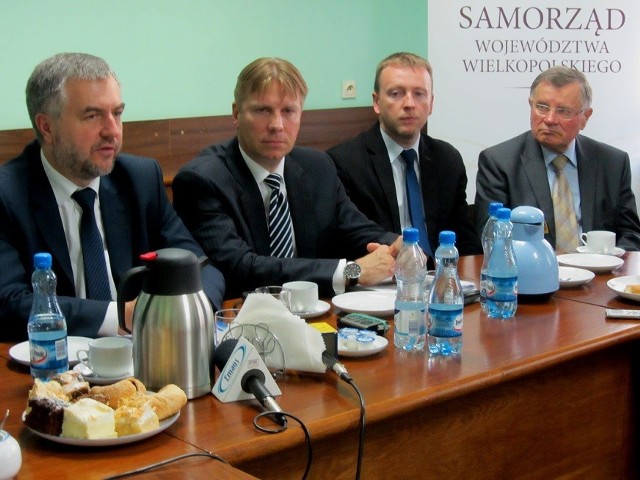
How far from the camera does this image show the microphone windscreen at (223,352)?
1651 millimetres

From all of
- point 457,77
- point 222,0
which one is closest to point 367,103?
point 457,77

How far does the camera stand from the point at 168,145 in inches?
159

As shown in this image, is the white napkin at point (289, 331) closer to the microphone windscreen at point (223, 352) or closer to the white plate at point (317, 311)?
the microphone windscreen at point (223, 352)

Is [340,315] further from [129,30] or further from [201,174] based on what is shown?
[129,30]

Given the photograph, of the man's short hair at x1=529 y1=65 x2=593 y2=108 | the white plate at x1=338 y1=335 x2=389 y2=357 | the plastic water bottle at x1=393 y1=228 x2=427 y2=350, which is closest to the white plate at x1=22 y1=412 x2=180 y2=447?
the white plate at x1=338 y1=335 x2=389 y2=357

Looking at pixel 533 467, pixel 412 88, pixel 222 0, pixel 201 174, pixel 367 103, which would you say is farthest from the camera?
pixel 367 103

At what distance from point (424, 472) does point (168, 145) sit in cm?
262

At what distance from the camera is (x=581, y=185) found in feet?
11.4

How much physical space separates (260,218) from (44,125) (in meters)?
0.73

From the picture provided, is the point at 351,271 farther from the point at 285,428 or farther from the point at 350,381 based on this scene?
the point at 285,428

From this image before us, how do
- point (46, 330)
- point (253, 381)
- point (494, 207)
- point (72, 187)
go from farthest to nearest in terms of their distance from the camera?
point (72, 187)
point (494, 207)
point (46, 330)
point (253, 381)

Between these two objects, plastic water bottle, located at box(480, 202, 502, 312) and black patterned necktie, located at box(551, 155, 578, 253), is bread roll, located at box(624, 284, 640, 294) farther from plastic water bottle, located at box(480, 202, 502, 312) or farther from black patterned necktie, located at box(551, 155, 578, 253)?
black patterned necktie, located at box(551, 155, 578, 253)

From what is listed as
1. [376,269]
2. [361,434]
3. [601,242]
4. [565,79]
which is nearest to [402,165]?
[565,79]

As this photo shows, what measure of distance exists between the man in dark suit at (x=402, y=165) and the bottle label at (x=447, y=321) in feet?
4.87
